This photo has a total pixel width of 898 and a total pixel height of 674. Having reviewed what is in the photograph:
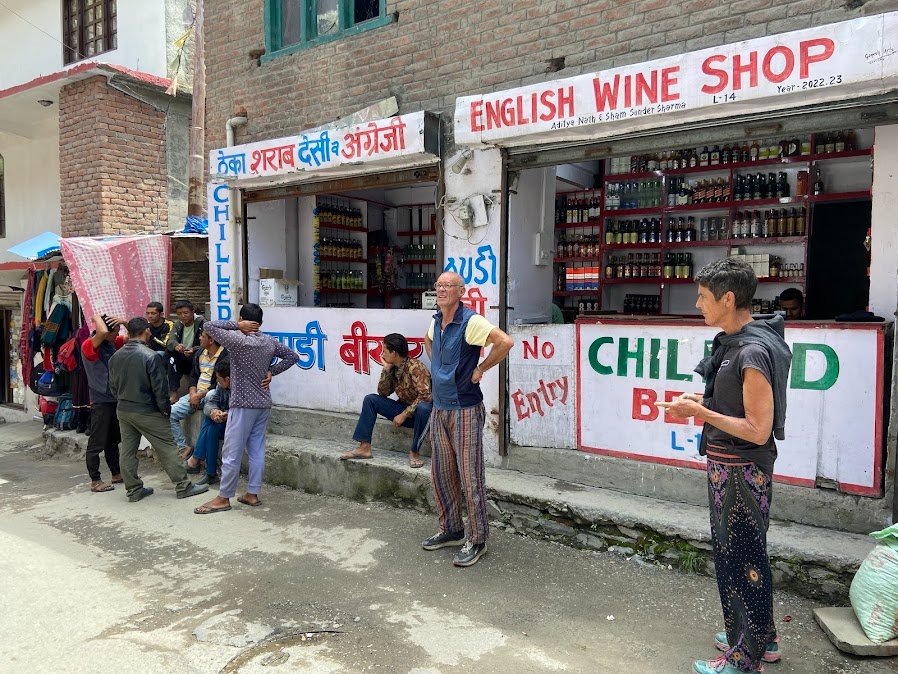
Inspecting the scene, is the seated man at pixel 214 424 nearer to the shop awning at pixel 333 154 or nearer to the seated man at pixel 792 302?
the shop awning at pixel 333 154

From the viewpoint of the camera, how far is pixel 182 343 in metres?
7.59

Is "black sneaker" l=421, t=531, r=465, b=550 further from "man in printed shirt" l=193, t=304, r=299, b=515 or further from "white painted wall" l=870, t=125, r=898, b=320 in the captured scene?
→ "white painted wall" l=870, t=125, r=898, b=320

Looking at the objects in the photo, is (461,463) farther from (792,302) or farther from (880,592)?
(792,302)

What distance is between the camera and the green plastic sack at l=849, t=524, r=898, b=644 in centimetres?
315

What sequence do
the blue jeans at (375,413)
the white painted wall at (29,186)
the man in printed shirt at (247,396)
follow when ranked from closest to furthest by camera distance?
the man in printed shirt at (247,396) < the blue jeans at (375,413) < the white painted wall at (29,186)

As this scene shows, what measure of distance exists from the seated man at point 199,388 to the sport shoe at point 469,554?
→ 3829mm

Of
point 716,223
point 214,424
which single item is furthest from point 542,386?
point 716,223

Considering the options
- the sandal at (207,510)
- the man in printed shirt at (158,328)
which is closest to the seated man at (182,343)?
the man in printed shirt at (158,328)

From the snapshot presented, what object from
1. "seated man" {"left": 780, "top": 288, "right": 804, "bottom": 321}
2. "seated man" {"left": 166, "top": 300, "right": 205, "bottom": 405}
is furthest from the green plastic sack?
"seated man" {"left": 166, "top": 300, "right": 205, "bottom": 405}

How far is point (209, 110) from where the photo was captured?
7801mm

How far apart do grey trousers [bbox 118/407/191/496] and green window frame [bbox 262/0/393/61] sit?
4210 mm

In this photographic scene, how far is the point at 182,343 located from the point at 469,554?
4.84m

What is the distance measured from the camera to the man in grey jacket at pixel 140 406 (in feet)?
19.5

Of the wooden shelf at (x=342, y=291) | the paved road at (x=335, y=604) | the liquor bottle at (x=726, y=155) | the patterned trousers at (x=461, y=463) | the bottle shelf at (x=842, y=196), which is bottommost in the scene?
the paved road at (x=335, y=604)
